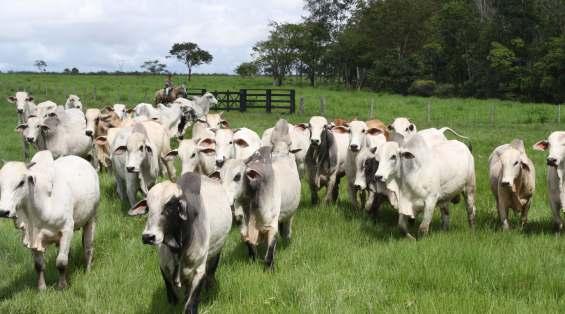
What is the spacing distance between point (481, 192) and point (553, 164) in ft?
10.1

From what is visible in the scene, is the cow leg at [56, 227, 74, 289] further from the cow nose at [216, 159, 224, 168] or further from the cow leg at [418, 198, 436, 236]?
the cow leg at [418, 198, 436, 236]

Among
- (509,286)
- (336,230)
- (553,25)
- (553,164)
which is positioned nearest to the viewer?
(509,286)

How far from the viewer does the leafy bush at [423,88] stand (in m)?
46.7

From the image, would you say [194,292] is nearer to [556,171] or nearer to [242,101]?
[556,171]

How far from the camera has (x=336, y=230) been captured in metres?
8.18

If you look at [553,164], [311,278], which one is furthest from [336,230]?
[553,164]

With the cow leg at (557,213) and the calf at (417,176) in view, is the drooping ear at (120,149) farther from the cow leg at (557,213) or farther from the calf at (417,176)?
the cow leg at (557,213)

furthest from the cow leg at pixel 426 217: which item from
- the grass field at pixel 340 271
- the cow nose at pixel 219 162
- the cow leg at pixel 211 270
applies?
the cow leg at pixel 211 270

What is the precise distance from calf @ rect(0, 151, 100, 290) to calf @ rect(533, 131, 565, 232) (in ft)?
17.9

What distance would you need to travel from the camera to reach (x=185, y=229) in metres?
4.81

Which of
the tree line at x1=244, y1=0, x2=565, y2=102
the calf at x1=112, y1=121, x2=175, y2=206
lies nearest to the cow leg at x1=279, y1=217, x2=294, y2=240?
the calf at x1=112, y1=121, x2=175, y2=206

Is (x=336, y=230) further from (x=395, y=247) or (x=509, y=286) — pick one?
(x=509, y=286)

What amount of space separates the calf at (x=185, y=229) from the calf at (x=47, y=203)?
4.45ft

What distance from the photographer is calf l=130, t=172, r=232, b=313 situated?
4.58 meters
